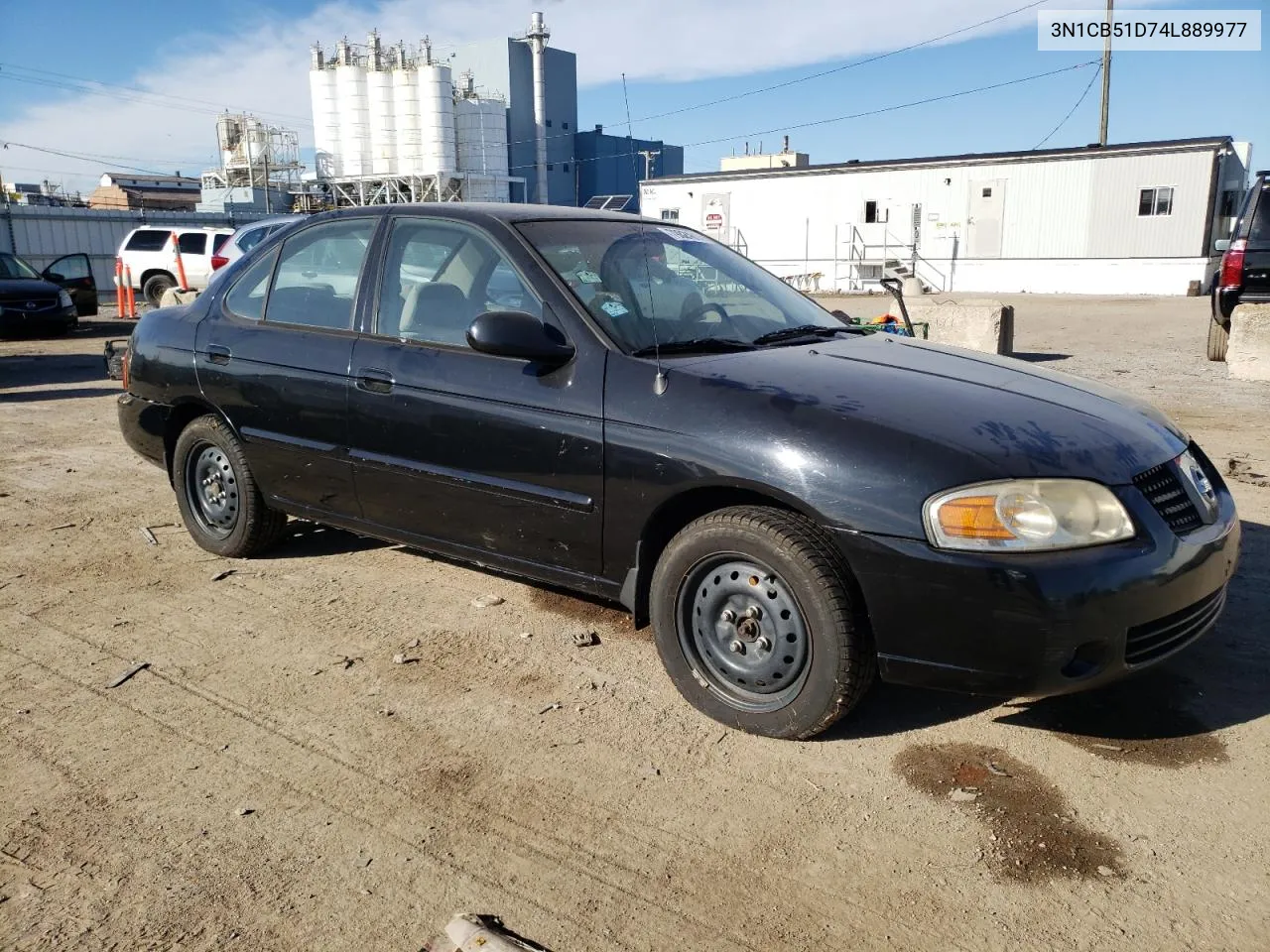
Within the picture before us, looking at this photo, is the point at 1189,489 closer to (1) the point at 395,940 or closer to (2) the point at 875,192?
(1) the point at 395,940

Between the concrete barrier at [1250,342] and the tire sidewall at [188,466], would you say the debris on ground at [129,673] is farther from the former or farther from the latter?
the concrete barrier at [1250,342]

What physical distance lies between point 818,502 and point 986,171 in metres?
31.7

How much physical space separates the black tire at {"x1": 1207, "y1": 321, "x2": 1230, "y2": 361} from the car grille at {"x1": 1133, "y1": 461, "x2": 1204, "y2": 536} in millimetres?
9982

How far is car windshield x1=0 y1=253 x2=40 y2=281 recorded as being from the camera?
17391mm

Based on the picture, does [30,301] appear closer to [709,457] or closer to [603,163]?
[709,457]

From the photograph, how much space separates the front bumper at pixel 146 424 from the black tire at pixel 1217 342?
11.3 meters

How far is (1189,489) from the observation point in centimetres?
317

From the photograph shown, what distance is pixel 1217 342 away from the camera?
11805 millimetres

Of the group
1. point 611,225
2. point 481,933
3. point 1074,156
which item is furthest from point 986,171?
point 481,933

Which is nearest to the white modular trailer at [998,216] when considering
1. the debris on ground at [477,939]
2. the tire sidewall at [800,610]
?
the tire sidewall at [800,610]

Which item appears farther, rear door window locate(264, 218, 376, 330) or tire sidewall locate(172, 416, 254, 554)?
tire sidewall locate(172, 416, 254, 554)

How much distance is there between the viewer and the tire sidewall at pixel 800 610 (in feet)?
9.68

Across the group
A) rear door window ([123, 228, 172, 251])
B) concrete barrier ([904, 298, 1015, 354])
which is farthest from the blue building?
concrete barrier ([904, 298, 1015, 354])

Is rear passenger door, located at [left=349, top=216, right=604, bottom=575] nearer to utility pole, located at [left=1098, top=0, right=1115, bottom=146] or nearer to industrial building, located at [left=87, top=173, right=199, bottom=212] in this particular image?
utility pole, located at [left=1098, top=0, right=1115, bottom=146]
